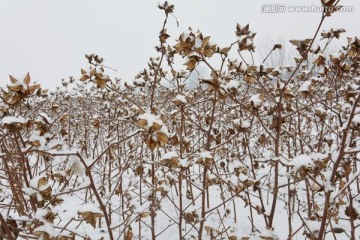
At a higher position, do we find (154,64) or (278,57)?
(278,57)

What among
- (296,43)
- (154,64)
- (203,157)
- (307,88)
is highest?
(154,64)

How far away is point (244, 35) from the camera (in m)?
2.03

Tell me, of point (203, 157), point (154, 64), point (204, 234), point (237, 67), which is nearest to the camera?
point (203, 157)

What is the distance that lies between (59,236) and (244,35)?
166cm

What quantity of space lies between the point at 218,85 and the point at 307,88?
1.88ft

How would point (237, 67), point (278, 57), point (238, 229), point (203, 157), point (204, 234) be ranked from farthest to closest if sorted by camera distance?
point (278, 57), point (238, 229), point (204, 234), point (237, 67), point (203, 157)

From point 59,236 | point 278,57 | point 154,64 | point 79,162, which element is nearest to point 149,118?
point 79,162

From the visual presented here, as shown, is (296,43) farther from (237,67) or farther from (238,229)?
(238,229)

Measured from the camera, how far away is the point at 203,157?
1.92 m

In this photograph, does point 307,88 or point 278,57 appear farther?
point 278,57

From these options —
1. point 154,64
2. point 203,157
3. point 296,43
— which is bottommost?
point 203,157

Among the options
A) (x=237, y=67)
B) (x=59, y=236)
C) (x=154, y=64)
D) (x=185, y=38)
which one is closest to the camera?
(x=59, y=236)

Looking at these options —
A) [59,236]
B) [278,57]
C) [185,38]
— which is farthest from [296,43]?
[278,57]

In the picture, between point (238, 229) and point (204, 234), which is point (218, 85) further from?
point (238, 229)
